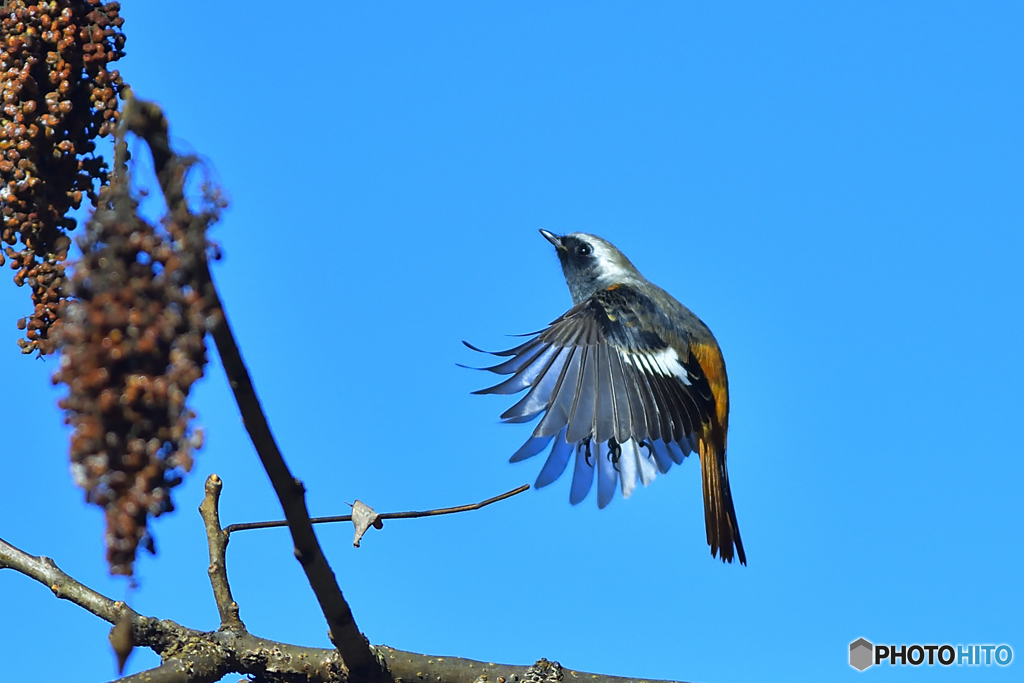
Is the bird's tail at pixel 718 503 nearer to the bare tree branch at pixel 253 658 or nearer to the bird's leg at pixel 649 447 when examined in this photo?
the bird's leg at pixel 649 447

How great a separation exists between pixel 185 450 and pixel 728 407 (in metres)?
4.59

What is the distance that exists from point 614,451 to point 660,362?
0.69 meters

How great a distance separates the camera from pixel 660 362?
5.54m

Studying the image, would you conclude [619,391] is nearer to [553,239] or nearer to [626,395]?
[626,395]

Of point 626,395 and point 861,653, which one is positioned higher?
point 626,395

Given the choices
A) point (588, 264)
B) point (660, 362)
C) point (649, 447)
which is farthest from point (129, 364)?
point (588, 264)

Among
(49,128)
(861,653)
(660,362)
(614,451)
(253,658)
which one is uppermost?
(660,362)

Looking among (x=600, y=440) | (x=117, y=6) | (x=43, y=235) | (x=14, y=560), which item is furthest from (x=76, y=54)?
(x=600, y=440)

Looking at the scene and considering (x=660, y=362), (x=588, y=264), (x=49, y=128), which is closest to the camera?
(x=49, y=128)

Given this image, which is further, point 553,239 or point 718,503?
point 553,239

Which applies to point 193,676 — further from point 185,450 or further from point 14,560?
point 185,450

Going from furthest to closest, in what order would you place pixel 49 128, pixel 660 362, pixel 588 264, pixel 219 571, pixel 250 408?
pixel 588 264
pixel 660 362
pixel 219 571
pixel 49 128
pixel 250 408

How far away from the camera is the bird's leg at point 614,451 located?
19.1 ft

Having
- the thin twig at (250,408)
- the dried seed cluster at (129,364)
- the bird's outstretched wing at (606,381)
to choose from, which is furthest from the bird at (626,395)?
the dried seed cluster at (129,364)
